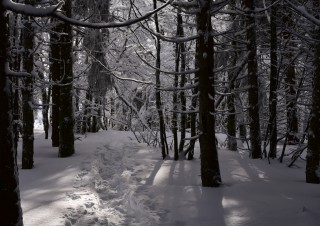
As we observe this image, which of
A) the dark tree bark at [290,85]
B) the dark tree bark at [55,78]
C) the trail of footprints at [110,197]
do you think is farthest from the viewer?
the dark tree bark at [55,78]

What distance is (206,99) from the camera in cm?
684

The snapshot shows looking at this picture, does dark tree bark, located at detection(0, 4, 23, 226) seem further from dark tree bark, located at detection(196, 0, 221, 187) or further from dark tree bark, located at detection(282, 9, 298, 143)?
dark tree bark, located at detection(282, 9, 298, 143)

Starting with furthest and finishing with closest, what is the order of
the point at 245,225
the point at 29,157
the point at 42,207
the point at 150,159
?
the point at 150,159 → the point at 29,157 → the point at 42,207 → the point at 245,225

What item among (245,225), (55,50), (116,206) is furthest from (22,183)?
(55,50)

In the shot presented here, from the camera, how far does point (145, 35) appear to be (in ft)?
55.1

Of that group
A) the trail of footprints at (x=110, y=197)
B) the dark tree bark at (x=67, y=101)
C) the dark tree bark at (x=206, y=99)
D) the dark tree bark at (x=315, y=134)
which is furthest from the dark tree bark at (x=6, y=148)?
the dark tree bark at (x=67, y=101)

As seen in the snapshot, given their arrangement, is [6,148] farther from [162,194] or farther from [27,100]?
[27,100]

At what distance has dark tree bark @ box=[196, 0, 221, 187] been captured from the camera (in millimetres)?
6770

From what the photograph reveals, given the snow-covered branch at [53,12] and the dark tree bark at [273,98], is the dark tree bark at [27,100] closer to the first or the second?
the snow-covered branch at [53,12]

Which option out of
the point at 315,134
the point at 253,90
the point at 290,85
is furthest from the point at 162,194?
the point at 290,85

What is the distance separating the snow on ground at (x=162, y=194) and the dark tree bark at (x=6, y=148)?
1509 millimetres

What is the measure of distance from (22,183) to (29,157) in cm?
198

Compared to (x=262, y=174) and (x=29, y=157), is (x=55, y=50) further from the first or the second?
(x=262, y=174)

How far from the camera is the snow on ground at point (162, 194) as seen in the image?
512cm
